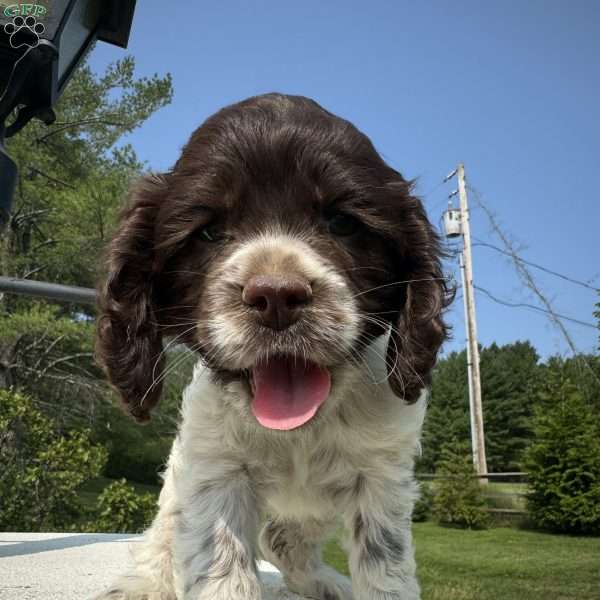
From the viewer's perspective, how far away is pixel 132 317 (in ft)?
7.90

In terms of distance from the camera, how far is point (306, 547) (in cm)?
318

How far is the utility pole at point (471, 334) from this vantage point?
2231 cm

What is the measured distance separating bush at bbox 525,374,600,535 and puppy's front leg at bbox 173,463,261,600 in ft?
52.0

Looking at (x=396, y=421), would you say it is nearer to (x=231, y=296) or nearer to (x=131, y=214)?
(x=231, y=296)

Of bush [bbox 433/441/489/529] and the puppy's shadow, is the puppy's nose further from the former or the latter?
bush [bbox 433/441/489/529]

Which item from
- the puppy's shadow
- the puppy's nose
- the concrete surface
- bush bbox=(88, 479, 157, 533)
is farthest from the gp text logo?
bush bbox=(88, 479, 157, 533)

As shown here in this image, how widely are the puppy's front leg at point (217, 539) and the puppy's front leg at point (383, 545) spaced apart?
402 millimetres

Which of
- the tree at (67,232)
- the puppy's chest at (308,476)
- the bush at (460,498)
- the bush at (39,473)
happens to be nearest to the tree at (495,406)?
the bush at (460,498)

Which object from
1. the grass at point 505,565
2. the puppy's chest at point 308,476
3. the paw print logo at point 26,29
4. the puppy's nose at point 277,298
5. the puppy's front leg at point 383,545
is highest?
the paw print logo at point 26,29

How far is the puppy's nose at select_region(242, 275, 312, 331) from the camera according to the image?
1800 millimetres

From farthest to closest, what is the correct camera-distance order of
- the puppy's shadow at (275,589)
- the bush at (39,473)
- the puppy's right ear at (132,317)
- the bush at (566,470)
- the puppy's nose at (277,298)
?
1. the bush at (566,470)
2. the bush at (39,473)
3. the puppy's shadow at (275,589)
4. the puppy's right ear at (132,317)
5. the puppy's nose at (277,298)

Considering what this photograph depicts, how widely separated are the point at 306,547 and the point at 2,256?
16705 mm

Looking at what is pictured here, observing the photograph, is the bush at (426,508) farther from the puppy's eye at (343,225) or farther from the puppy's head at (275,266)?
the puppy's eye at (343,225)

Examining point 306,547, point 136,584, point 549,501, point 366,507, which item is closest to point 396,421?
point 366,507
